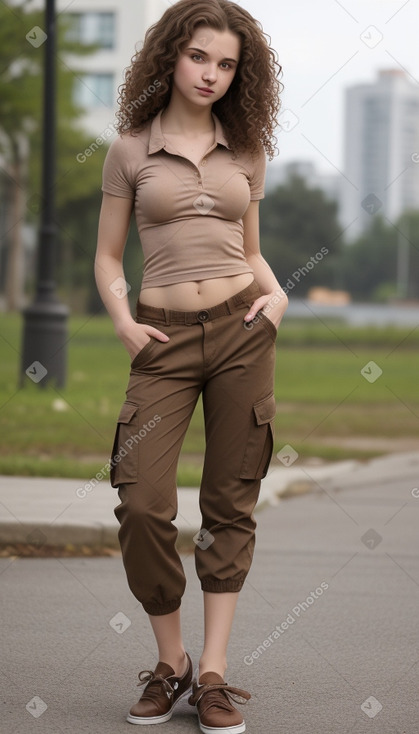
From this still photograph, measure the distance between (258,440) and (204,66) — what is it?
1052mm

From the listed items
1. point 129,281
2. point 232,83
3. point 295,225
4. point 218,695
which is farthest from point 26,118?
point 295,225

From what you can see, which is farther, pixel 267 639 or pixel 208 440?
pixel 267 639

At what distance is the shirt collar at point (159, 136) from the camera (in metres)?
3.33

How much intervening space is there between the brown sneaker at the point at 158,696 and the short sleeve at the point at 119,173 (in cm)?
134

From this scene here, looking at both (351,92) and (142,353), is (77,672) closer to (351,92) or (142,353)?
(142,353)

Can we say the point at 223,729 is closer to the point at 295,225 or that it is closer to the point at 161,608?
the point at 161,608

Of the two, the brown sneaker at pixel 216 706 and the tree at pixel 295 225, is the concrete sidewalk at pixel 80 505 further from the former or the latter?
the tree at pixel 295 225

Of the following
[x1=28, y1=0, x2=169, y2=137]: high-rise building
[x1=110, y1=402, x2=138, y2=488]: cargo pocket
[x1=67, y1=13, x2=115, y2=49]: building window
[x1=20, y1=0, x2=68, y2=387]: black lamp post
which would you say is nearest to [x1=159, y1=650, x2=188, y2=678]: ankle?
[x1=110, y1=402, x2=138, y2=488]: cargo pocket

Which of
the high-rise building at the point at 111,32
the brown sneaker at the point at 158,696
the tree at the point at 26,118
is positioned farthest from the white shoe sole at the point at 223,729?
the high-rise building at the point at 111,32

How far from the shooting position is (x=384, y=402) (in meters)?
16.0

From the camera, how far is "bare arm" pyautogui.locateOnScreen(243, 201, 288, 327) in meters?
3.38

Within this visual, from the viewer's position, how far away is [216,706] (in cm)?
325

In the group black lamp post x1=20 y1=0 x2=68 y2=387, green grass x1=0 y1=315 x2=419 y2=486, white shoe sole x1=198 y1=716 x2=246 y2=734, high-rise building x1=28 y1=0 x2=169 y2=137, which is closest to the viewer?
white shoe sole x1=198 y1=716 x2=246 y2=734

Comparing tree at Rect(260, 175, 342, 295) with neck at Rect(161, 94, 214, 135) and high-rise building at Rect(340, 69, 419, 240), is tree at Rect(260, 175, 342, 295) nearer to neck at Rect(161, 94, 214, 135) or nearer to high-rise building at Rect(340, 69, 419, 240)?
high-rise building at Rect(340, 69, 419, 240)
